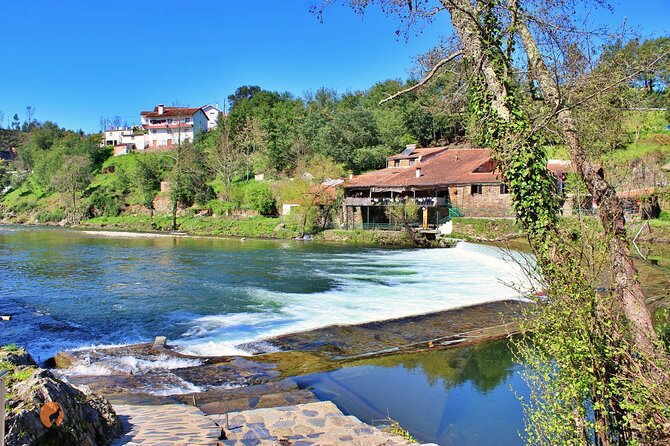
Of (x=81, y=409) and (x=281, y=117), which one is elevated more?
(x=281, y=117)

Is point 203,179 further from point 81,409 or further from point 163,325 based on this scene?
point 81,409

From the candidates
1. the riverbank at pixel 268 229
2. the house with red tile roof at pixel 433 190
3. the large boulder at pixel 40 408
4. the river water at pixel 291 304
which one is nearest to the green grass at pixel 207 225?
the riverbank at pixel 268 229

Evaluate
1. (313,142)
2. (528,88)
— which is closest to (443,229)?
(313,142)

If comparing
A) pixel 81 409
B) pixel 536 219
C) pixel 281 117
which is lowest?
pixel 81 409

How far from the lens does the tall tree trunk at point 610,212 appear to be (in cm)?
493

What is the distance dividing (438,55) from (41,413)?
607 cm

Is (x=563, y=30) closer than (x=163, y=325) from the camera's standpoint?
Yes

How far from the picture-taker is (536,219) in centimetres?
593

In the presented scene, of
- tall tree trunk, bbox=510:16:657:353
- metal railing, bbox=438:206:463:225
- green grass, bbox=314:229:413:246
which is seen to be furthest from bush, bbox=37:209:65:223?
tall tree trunk, bbox=510:16:657:353

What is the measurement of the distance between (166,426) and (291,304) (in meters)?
11.0

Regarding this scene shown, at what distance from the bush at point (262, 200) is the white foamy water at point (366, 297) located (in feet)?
82.4

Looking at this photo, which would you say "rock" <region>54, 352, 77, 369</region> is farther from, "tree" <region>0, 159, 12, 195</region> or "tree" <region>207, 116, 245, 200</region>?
"tree" <region>0, 159, 12, 195</region>

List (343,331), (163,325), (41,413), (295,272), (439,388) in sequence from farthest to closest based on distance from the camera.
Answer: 1. (295,272)
2. (163,325)
3. (343,331)
4. (439,388)
5. (41,413)

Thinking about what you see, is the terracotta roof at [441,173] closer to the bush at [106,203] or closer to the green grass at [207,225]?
the green grass at [207,225]
